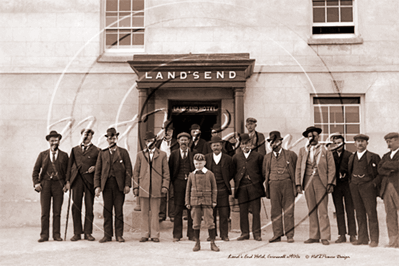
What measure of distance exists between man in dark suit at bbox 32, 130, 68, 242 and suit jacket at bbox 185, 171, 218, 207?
8.89 ft

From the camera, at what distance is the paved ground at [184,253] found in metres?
6.25

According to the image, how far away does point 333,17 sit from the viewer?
1123cm

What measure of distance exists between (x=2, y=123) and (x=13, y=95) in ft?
2.53

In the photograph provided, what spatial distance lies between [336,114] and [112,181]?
5.99 metres

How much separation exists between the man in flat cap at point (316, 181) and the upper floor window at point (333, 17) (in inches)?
169

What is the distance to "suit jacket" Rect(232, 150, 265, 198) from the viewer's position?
8148 mm

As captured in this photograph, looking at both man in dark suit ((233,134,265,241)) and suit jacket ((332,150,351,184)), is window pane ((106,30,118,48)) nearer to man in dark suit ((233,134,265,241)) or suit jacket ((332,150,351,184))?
man in dark suit ((233,134,265,241))

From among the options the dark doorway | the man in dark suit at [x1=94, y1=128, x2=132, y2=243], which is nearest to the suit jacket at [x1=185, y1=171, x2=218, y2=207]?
the man in dark suit at [x1=94, y1=128, x2=132, y2=243]

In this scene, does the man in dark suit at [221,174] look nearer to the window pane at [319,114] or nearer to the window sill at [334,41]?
the window pane at [319,114]

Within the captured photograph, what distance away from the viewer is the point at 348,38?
10961 mm

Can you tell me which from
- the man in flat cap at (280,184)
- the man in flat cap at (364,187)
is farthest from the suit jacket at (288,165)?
the man in flat cap at (364,187)

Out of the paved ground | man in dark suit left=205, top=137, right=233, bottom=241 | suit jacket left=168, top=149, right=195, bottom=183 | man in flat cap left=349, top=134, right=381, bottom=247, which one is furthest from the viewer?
suit jacket left=168, top=149, right=195, bottom=183

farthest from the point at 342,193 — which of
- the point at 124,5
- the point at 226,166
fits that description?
the point at 124,5

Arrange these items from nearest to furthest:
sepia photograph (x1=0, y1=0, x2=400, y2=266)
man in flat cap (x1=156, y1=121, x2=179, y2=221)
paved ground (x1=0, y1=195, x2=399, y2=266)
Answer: paved ground (x1=0, y1=195, x2=399, y2=266)
man in flat cap (x1=156, y1=121, x2=179, y2=221)
sepia photograph (x1=0, y1=0, x2=400, y2=266)
